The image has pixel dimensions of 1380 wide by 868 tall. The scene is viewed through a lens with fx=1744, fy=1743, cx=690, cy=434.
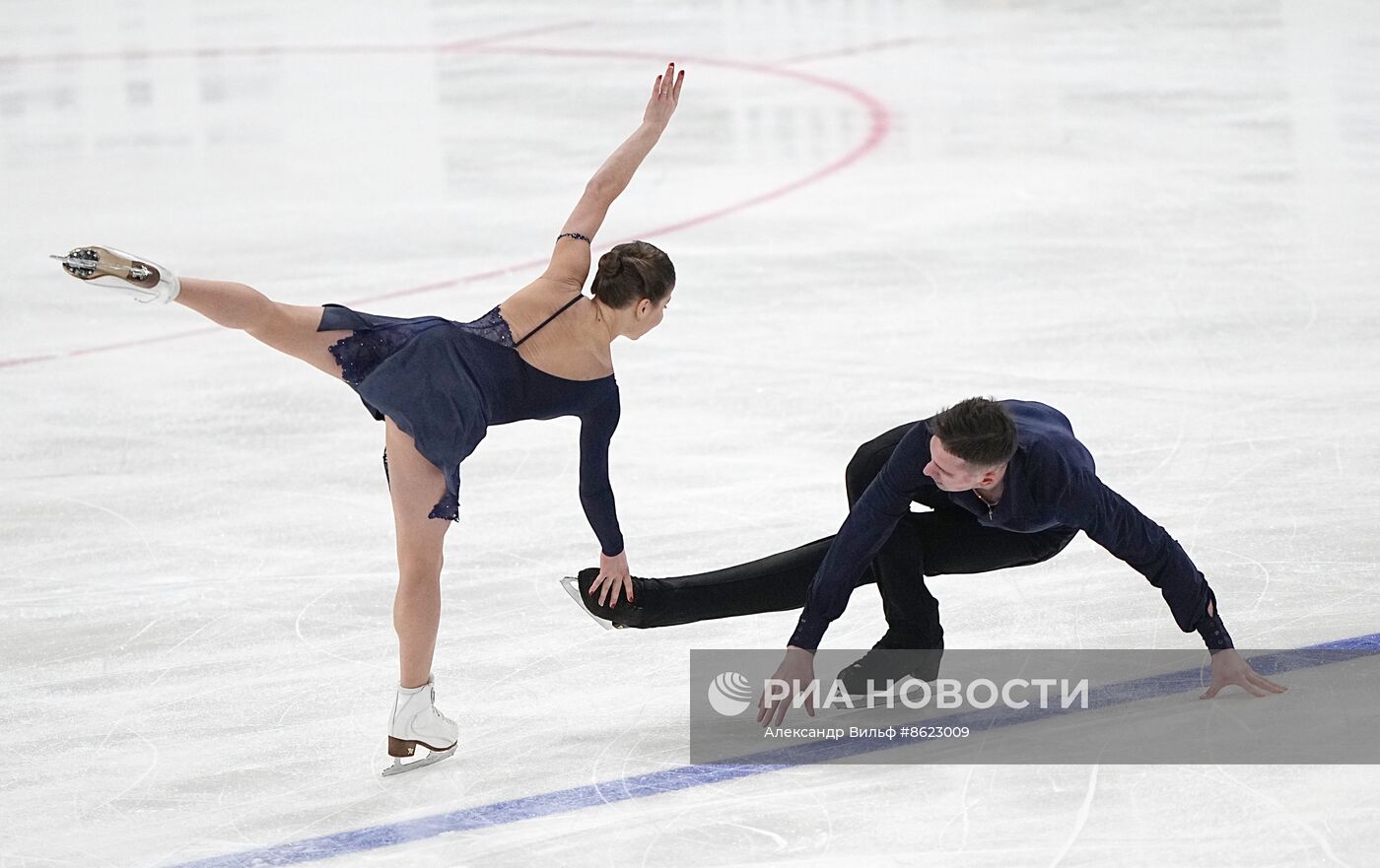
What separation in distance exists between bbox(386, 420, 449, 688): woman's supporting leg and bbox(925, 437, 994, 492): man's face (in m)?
1.00

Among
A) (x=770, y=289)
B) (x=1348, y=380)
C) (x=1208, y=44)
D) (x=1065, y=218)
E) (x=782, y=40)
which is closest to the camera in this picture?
(x=1348, y=380)

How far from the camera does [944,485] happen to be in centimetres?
334

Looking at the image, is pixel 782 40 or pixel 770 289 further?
pixel 782 40

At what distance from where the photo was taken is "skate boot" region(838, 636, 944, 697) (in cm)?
381

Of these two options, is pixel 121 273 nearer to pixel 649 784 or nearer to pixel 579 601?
pixel 579 601

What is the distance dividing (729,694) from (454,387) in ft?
3.12

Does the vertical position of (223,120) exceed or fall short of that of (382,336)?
it falls short

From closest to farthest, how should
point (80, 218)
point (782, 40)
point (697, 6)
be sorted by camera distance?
point (80, 218), point (782, 40), point (697, 6)

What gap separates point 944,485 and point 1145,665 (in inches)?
34.7

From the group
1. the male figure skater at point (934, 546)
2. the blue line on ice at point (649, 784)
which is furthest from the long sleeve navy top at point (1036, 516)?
the blue line on ice at point (649, 784)

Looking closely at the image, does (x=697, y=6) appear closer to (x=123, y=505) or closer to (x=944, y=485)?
(x=123, y=505)

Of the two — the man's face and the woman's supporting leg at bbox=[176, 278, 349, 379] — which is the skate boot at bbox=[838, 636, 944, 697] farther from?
the woman's supporting leg at bbox=[176, 278, 349, 379]

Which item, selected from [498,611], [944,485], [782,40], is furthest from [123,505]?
[782,40]

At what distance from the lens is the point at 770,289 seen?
7098 mm
